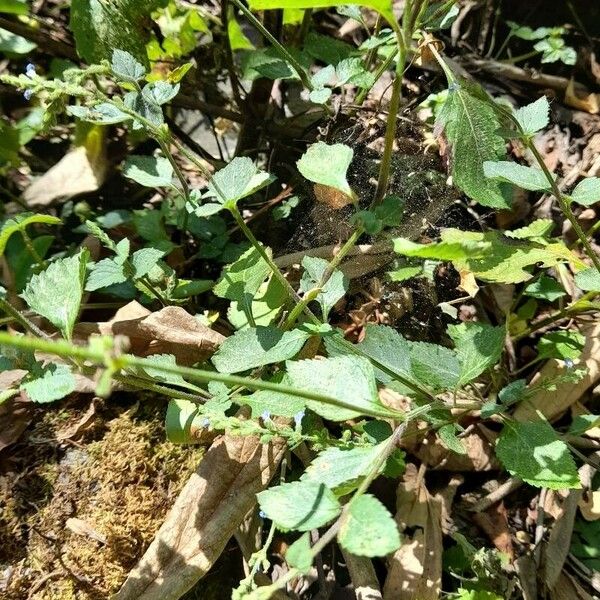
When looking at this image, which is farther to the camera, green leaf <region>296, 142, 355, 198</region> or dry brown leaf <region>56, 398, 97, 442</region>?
dry brown leaf <region>56, 398, 97, 442</region>

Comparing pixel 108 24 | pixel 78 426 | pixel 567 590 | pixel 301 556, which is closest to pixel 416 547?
pixel 567 590

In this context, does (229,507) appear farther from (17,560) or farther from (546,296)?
(546,296)

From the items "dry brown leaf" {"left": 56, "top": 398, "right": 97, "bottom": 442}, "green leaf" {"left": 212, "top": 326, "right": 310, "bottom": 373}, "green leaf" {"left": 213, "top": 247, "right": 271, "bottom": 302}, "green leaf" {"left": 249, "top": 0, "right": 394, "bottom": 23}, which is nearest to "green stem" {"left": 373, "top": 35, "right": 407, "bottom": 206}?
"green leaf" {"left": 249, "top": 0, "right": 394, "bottom": 23}

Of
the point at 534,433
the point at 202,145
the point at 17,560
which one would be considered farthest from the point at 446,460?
the point at 202,145

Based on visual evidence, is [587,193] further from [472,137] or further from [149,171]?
[149,171]

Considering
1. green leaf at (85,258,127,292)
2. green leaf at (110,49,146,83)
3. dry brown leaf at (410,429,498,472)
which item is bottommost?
dry brown leaf at (410,429,498,472)

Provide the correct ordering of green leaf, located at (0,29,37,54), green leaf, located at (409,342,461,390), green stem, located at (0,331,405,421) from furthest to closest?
1. green leaf, located at (0,29,37,54)
2. green leaf, located at (409,342,461,390)
3. green stem, located at (0,331,405,421)

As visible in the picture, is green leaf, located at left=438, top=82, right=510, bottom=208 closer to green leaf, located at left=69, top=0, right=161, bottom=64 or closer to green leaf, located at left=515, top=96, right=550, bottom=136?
green leaf, located at left=515, top=96, right=550, bottom=136

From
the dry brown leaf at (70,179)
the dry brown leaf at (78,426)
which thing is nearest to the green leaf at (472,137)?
the dry brown leaf at (78,426)
